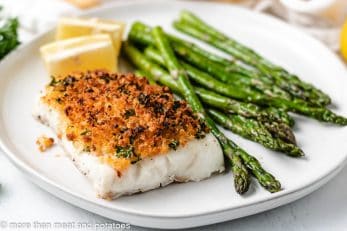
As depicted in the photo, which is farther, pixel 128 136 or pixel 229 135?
pixel 229 135

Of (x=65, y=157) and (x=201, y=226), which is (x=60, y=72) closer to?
(x=65, y=157)

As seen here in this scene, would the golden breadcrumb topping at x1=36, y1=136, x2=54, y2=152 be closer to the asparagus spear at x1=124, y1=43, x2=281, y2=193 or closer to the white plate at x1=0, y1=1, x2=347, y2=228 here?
the white plate at x1=0, y1=1, x2=347, y2=228

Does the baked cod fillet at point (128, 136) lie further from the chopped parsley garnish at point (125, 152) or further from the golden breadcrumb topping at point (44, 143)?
the golden breadcrumb topping at point (44, 143)

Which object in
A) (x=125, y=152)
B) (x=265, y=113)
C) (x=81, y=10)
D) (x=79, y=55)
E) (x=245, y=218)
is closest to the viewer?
(x=125, y=152)

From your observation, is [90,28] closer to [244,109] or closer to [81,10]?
[81,10]

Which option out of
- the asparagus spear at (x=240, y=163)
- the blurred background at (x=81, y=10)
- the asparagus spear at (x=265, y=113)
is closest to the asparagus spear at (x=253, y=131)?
the asparagus spear at (x=265, y=113)

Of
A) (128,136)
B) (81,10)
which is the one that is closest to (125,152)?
(128,136)

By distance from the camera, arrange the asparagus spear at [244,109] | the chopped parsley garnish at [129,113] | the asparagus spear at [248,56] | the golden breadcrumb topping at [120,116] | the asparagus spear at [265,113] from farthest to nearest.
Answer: the asparagus spear at [248,56], the asparagus spear at [244,109], the asparagus spear at [265,113], the chopped parsley garnish at [129,113], the golden breadcrumb topping at [120,116]
